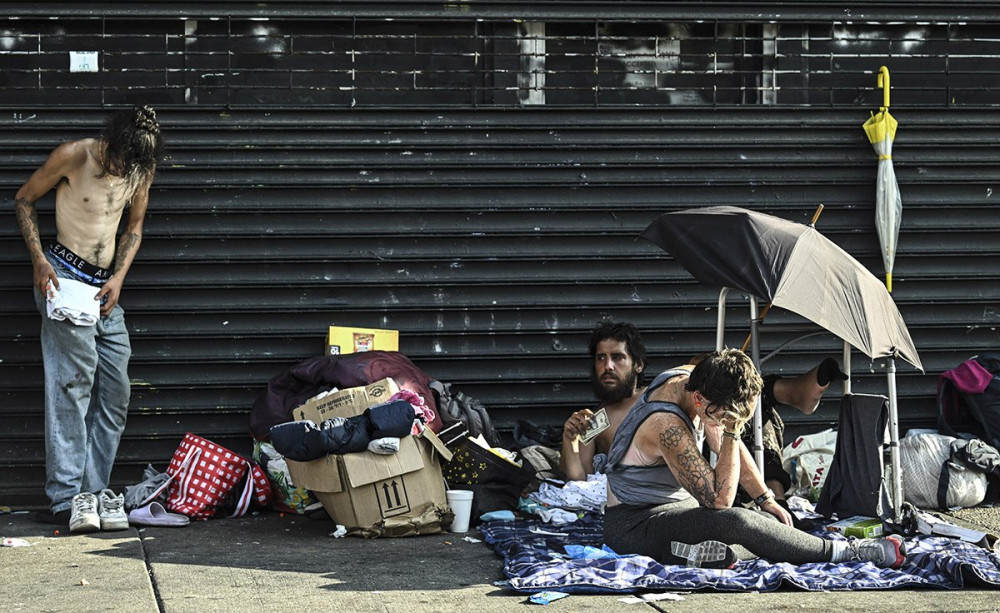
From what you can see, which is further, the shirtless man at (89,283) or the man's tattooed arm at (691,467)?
the shirtless man at (89,283)

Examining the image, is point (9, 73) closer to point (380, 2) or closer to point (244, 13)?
point (244, 13)

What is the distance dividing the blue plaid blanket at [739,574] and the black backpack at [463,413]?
5.05ft

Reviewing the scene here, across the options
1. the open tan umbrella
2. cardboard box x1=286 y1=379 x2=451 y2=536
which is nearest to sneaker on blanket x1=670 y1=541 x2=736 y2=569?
the open tan umbrella

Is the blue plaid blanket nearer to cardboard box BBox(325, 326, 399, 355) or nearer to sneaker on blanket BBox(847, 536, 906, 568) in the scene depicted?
sneaker on blanket BBox(847, 536, 906, 568)

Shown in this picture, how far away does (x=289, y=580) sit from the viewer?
5.26 meters

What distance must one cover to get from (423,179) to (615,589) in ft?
11.3

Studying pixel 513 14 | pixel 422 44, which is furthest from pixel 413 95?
pixel 513 14

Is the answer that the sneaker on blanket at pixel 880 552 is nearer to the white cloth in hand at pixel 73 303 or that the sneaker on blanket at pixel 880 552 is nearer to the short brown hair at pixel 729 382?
the short brown hair at pixel 729 382

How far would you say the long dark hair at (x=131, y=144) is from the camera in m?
6.62

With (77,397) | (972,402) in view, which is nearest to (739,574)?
(972,402)

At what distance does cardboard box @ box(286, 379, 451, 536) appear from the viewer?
6191 mm

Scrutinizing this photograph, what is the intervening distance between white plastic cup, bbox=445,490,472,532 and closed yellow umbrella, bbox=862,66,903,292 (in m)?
3.34

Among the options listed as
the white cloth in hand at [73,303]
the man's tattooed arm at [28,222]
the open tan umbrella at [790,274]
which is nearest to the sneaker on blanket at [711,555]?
the open tan umbrella at [790,274]

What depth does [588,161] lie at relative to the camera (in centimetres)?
779
